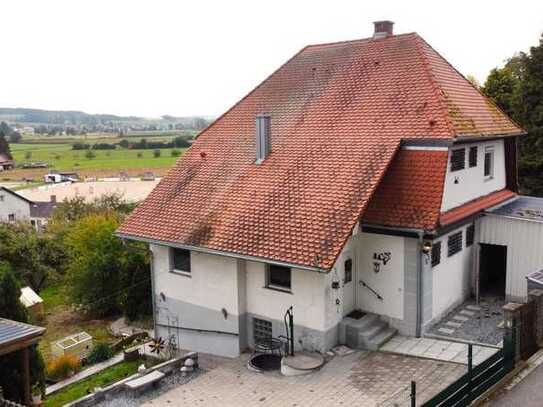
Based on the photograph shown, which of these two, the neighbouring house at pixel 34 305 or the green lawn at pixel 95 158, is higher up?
the green lawn at pixel 95 158

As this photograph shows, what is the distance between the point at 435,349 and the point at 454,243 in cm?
360

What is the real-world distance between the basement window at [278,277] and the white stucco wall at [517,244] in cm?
654

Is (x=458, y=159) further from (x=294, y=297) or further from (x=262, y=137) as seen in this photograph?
(x=294, y=297)

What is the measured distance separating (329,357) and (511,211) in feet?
25.3

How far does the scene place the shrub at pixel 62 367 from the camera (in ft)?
60.2

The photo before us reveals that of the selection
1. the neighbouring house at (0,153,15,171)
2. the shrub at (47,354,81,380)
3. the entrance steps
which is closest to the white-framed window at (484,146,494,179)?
the entrance steps

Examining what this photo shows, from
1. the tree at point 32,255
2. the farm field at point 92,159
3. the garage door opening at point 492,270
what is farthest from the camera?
the farm field at point 92,159

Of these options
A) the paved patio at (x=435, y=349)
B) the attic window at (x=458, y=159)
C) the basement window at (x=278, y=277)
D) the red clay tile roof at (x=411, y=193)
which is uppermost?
the attic window at (x=458, y=159)

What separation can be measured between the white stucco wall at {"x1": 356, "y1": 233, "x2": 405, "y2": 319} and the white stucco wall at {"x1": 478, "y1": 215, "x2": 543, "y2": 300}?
4.10 metres

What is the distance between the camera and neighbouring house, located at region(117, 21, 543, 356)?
48.1 ft

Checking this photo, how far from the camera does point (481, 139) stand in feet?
54.7

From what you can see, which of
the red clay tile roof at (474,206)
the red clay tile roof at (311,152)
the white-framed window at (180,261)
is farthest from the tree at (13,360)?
the red clay tile roof at (474,206)

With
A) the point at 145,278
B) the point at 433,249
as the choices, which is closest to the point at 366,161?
the point at 433,249

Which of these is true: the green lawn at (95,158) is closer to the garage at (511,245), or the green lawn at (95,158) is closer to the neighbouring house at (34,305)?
the neighbouring house at (34,305)
